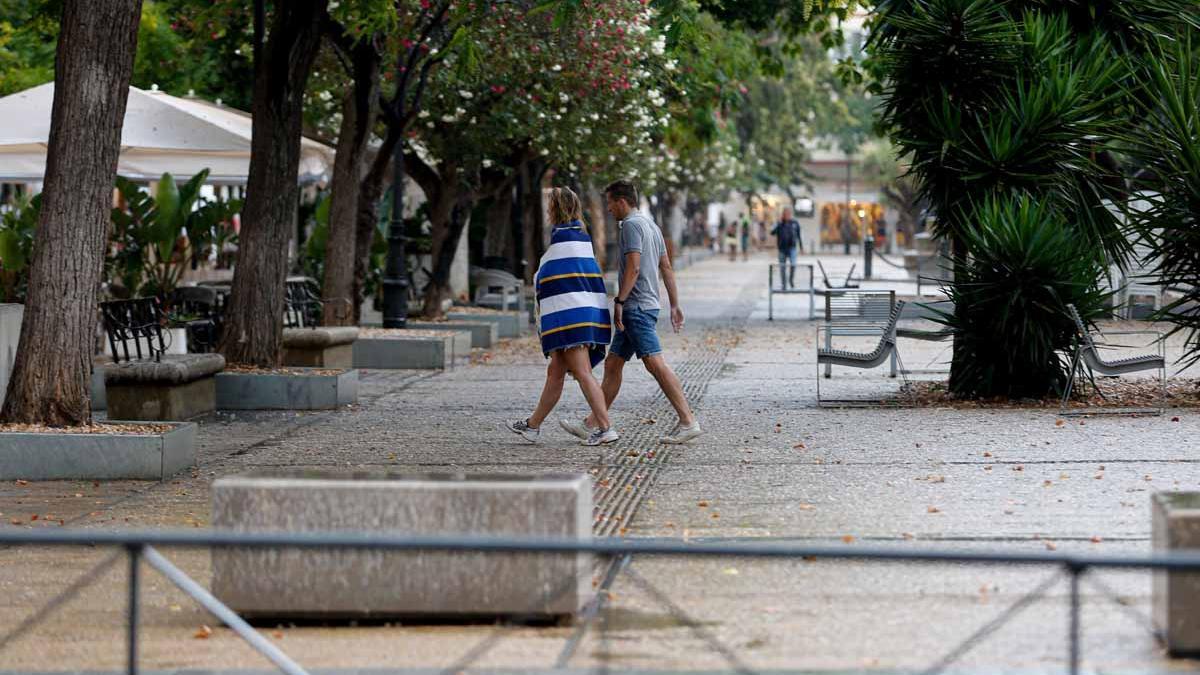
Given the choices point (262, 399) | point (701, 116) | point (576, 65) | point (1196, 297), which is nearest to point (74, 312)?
point (262, 399)

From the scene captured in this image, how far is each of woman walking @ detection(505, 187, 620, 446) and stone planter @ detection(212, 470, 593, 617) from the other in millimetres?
5000

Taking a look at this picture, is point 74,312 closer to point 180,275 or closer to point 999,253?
point 999,253

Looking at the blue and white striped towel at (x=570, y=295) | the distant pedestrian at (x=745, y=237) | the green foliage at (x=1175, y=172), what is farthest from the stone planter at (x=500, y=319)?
the distant pedestrian at (x=745, y=237)

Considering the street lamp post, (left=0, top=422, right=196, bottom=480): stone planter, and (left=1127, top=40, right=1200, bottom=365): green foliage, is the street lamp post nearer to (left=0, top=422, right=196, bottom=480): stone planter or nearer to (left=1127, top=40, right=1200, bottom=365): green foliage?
(left=1127, top=40, right=1200, bottom=365): green foliage

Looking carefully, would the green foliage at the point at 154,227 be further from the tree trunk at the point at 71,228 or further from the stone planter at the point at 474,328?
the tree trunk at the point at 71,228

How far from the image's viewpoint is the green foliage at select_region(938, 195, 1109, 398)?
13734 millimetres

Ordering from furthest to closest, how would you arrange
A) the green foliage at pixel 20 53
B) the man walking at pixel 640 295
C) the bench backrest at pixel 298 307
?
1. the green foliage at pixel 20 53
2. the bench backrest at pixel 298 307
3. the man walking at pixel 640 295

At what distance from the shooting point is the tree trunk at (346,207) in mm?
17688

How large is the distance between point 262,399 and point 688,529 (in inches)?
269

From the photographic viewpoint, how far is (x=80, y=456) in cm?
1035

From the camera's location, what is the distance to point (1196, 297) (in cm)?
1398

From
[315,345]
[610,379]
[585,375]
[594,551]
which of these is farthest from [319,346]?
[594,551]

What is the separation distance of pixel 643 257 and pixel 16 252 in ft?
22.5

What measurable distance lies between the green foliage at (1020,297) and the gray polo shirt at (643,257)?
315 centimetres
